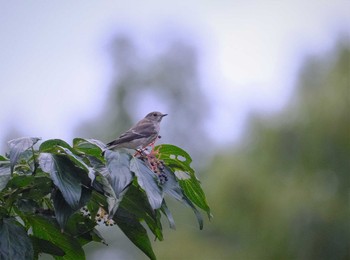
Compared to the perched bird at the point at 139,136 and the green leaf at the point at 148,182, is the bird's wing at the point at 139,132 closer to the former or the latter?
the perched bird at the point at 139,136

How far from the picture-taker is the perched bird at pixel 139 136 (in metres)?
4.24

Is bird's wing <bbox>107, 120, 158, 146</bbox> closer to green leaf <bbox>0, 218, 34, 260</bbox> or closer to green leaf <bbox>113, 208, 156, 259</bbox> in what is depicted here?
green leaf <bbox>113, 208, 156, 259</bbox>

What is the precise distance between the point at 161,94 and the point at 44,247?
2268 centimetres

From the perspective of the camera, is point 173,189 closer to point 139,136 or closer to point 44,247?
point 44,247

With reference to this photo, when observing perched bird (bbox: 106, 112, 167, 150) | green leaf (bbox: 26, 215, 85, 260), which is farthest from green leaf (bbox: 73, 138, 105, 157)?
perched bird (bbox: 106, 112, 167, 150)

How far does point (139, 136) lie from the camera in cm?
458

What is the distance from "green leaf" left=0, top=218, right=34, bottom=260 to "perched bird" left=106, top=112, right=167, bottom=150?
1770mm

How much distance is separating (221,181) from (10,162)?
12.9 metres

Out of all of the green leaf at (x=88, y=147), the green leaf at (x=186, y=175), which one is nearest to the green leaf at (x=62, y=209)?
the green leaf at (x=88, y=147)

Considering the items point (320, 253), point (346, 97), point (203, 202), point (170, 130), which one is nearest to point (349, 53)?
point (346, 97)

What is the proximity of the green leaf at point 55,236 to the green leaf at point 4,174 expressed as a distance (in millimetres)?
163

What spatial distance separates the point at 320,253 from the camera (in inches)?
522

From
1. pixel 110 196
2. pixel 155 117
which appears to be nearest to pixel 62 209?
pixel 110 196

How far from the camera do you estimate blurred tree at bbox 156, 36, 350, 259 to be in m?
13.5
